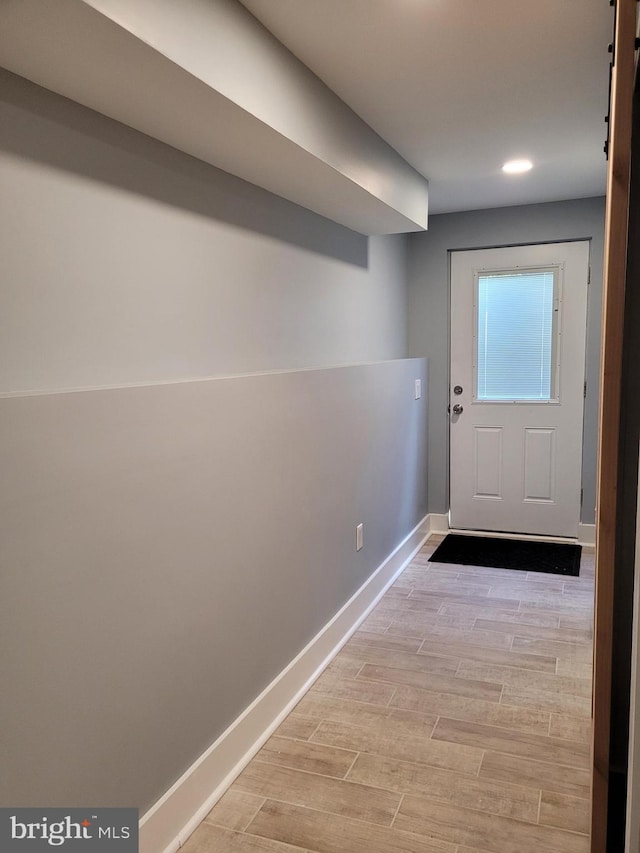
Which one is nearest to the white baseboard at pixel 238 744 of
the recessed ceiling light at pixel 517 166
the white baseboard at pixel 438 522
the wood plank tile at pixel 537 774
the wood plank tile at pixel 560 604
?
the wood plank tile at pixel 537 774

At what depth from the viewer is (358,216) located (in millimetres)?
3076

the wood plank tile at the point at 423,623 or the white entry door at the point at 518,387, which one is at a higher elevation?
the white entry door at the point at 518,387

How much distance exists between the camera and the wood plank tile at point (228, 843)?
1.78m

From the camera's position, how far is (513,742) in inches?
88.7

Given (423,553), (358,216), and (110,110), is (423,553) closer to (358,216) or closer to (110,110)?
(358,216)

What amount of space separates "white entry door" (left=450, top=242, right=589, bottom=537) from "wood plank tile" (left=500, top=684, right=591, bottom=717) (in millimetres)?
2158

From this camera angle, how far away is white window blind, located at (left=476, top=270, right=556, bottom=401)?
442 cm

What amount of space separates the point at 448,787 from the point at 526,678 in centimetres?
82

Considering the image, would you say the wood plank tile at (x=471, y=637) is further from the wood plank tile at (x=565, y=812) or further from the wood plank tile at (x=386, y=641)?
the wood plank tile at (x=565, y=812)

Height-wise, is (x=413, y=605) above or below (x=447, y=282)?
below

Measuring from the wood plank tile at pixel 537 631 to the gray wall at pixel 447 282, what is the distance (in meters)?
1.46

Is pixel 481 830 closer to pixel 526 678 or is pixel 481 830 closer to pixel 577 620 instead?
pixel 526 678

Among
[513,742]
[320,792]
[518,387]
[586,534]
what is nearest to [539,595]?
[586,534]

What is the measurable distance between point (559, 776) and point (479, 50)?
2408 mm
